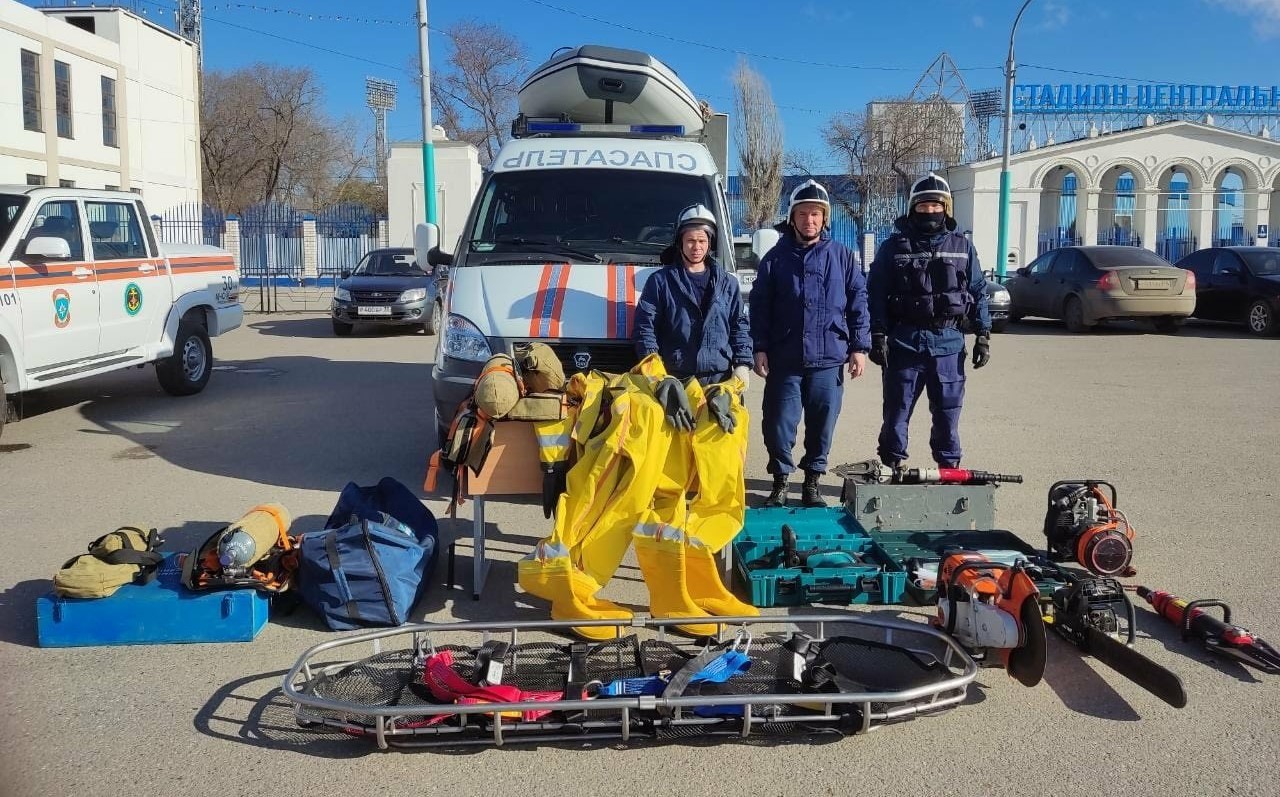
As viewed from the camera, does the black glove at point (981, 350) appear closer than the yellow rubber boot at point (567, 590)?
No

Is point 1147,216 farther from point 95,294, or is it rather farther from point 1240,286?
point 95,294

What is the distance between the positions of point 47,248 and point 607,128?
15.7 ft

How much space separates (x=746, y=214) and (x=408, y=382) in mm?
35079

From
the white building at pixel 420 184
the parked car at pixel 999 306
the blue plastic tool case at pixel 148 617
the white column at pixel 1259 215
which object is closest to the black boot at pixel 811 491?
the blue plastic tool case at pixel 148 617

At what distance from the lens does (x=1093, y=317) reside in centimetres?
1761

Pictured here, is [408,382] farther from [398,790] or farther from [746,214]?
[746,214]

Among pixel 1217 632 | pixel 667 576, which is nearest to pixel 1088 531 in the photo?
pixel 1217 632

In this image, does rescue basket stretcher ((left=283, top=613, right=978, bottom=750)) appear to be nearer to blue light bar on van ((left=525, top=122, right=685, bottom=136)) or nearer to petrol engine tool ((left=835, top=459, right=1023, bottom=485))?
petrol engine tool ((left=835, top=459, right=1023, bottom=485))

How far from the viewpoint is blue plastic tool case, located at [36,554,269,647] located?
441 centimetres

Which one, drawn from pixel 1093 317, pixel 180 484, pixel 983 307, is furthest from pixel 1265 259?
pixel 180 484

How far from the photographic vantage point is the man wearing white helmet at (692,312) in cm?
577

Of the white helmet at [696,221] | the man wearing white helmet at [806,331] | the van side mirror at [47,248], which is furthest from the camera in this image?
the van side mirror at [47,248]

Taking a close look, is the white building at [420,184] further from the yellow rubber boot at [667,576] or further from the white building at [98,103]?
the yellow rubber boot at [667,576]

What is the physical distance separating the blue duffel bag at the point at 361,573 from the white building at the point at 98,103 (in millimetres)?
32031
